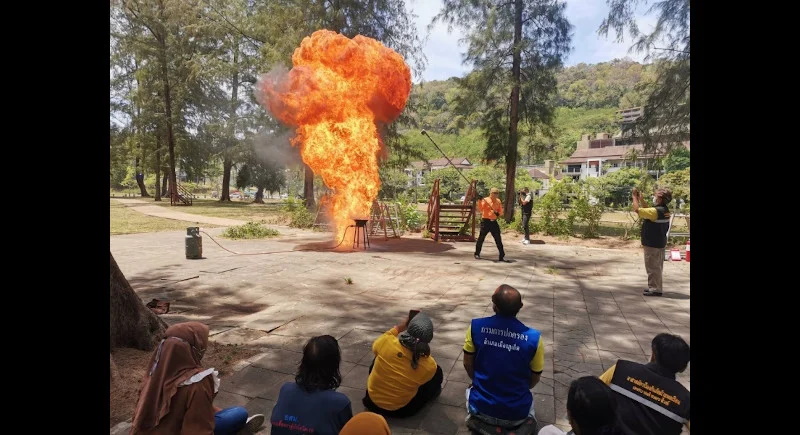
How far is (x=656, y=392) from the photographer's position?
7.73ft

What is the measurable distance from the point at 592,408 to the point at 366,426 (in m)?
1.17

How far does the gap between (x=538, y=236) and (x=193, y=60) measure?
30187 millimetres

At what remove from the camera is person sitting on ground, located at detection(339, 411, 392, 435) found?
225 cm

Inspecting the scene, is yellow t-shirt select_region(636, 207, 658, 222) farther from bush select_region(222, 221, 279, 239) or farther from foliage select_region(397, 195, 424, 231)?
bush select_region(222, 221, 279, 239)

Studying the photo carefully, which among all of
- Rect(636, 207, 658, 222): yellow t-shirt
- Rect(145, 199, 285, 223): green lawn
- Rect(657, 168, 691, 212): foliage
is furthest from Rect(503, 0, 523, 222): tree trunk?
Rect(636, 207, 658, 222): yellow t-shirt

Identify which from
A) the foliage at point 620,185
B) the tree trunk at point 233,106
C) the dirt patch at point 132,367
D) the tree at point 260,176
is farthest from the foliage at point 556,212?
the tree at point 260,176

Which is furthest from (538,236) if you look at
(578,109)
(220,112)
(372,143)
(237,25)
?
(578,109)

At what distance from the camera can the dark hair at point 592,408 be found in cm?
211

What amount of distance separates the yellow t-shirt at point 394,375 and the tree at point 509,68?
55.7 feet

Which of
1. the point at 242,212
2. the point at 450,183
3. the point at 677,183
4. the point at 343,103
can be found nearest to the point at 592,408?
the point at 343,103

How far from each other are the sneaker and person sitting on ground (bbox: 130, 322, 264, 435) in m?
0.57

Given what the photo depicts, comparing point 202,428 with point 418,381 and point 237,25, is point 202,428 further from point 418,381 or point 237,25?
point 237,25

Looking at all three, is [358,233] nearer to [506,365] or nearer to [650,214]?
[650,214]

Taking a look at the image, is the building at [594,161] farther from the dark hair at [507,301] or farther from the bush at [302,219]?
the dark hair at [507,301]
